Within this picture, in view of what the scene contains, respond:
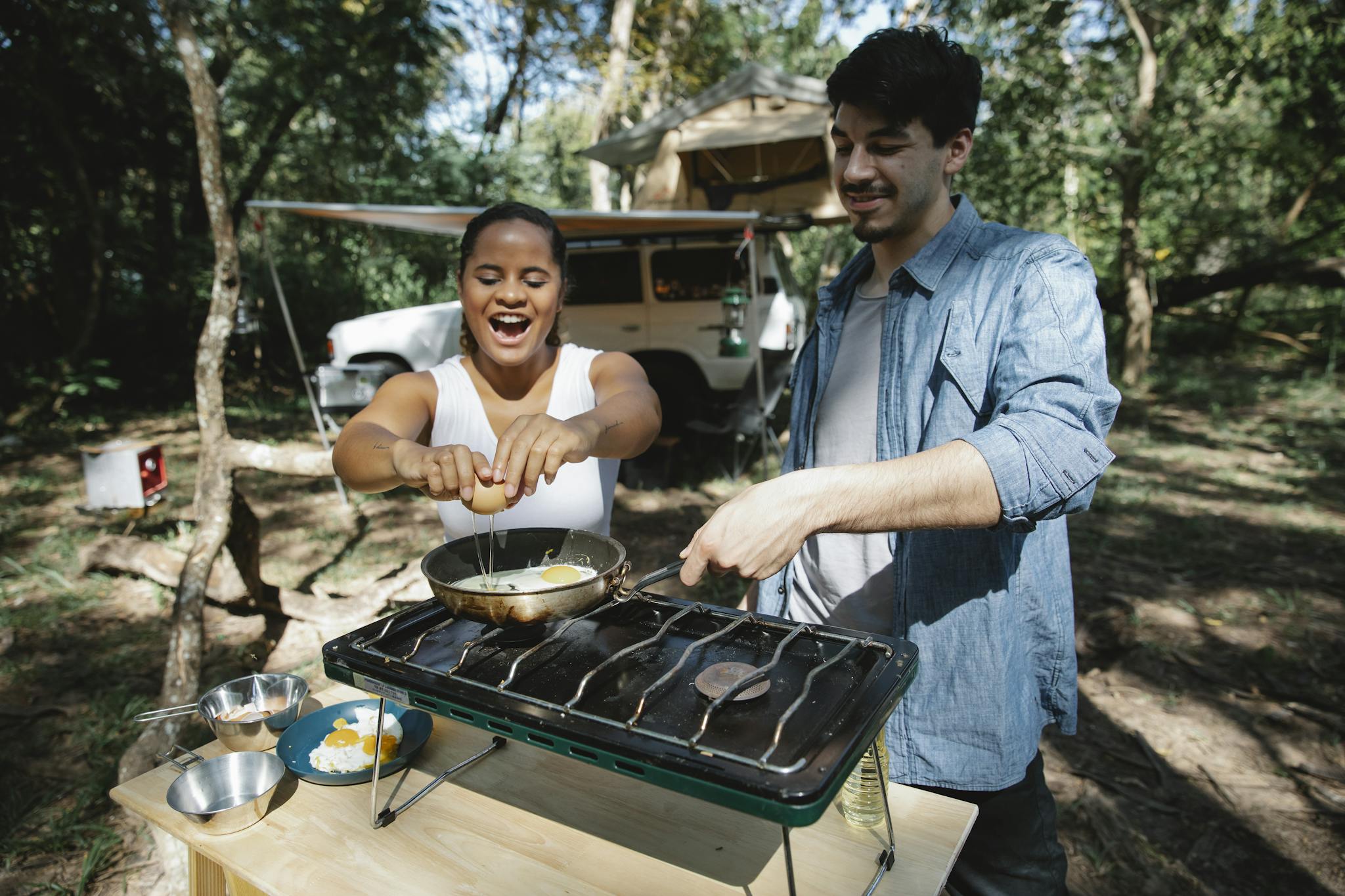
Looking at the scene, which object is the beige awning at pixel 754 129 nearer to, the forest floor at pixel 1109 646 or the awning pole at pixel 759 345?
the awning pole at pixel 759 345

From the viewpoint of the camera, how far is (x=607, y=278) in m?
7.39

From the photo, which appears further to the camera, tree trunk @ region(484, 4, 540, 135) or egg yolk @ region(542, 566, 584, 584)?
tree trunk @ region(484, 4, 540, 135)

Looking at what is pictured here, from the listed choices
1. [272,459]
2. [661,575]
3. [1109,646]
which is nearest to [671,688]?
[661,575]

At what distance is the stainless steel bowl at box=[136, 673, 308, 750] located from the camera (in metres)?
1.72

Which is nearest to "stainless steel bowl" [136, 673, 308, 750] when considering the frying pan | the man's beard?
the frying pan

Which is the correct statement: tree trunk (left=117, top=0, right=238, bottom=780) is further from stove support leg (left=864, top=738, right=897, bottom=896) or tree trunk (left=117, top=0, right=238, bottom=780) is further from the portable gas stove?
stove support leg (left=864, top=738, right=897, bottom=896)

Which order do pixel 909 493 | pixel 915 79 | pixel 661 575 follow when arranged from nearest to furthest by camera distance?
pixel 909 493
pixel 661 575
pixel 915 79

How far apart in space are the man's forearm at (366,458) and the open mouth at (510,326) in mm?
387

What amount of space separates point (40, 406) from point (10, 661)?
716 cm

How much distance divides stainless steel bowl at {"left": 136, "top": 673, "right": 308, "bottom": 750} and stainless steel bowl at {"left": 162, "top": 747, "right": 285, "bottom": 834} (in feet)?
0.41

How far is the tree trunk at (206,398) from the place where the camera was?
3307mm

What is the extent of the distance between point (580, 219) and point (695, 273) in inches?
67.0

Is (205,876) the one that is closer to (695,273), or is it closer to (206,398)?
(206,398)

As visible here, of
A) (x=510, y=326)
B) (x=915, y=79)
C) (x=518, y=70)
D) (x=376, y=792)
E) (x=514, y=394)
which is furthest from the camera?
(x=518, y=70)
